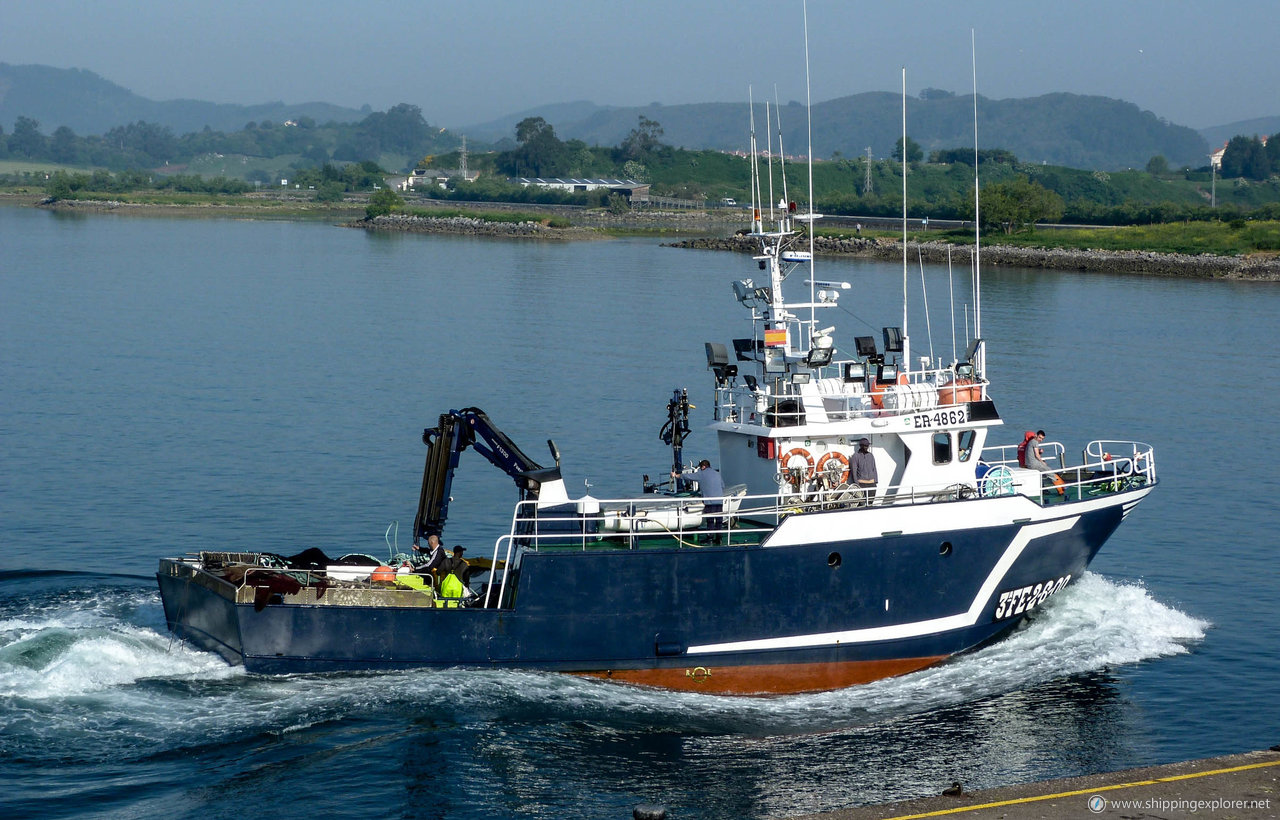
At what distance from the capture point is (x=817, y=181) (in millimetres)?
153000

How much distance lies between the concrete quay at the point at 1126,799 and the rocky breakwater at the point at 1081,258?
59.1 meters

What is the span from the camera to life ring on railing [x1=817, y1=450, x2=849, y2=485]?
1859cm

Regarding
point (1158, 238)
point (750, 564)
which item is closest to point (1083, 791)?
point (750, 564)

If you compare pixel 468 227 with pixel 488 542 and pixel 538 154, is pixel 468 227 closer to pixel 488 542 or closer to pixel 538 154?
pixel 538 154

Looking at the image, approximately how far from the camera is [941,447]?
752 inches

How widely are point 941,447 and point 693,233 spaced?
334 ft

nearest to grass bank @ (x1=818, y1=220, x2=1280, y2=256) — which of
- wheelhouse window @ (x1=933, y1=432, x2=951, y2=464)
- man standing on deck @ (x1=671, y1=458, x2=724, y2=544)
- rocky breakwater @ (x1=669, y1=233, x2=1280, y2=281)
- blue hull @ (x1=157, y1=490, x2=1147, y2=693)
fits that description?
rocky breakwater @ (x1=669, y1=233, x2=1280, y2=281)

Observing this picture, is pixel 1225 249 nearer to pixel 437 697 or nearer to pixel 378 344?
pixel 378 344

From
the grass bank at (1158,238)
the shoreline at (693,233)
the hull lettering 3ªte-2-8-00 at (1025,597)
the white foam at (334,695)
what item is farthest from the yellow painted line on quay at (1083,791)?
the grass bank at (1158,238)

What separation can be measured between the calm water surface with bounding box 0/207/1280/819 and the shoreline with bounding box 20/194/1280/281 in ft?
32.7

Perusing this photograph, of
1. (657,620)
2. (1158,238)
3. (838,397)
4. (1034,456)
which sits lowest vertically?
(657,620)

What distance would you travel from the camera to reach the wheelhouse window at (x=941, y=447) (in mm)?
19062

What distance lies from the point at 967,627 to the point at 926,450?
2.61 metres

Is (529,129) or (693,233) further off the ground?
(529,129)
